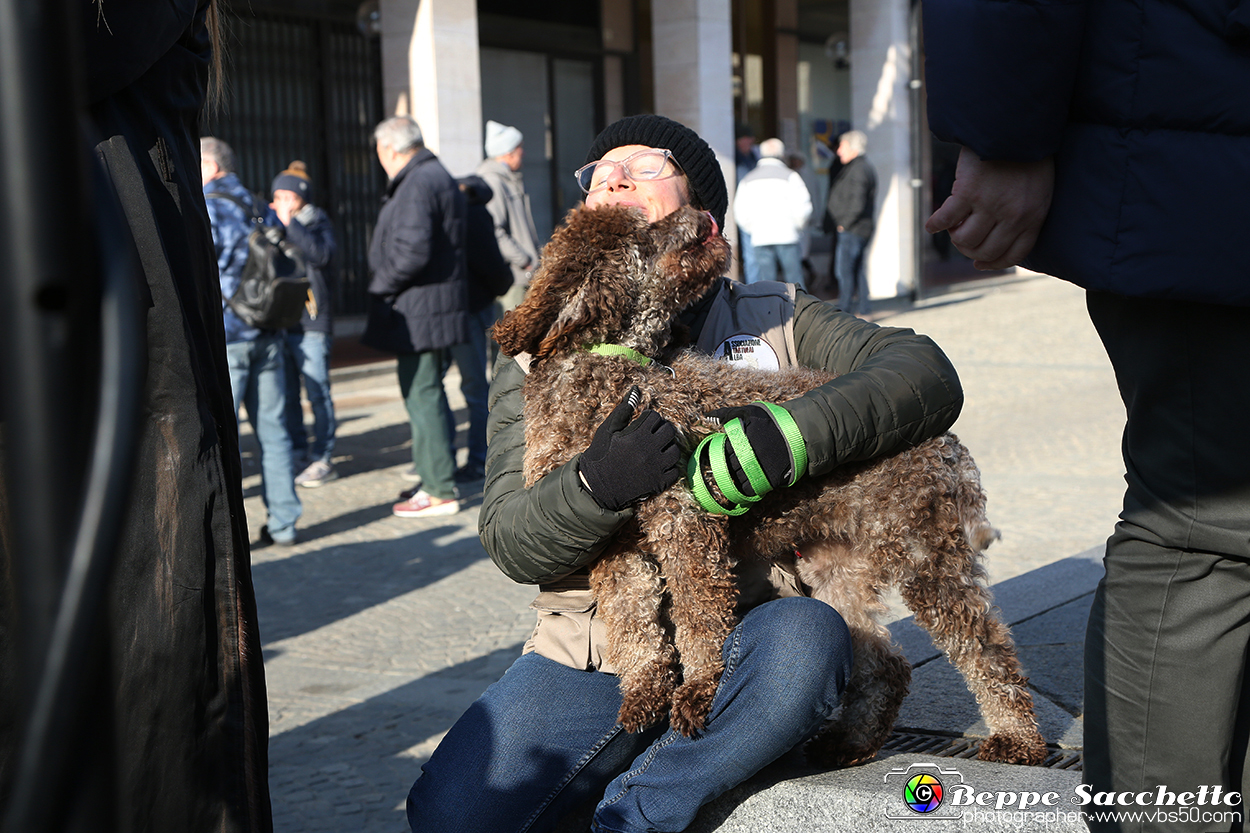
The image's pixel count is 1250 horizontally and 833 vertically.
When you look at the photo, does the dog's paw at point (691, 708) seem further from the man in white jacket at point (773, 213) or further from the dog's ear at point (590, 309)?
the man in white jacket at point (773, 213)

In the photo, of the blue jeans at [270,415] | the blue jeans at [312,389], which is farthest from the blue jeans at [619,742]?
the blue jeans at [312,389]

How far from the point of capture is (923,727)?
119 inches

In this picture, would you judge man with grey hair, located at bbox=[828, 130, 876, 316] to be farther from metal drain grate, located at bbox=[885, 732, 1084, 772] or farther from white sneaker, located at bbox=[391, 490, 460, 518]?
metal drain grate, located at bbox=[885, 732, 1084, 772]

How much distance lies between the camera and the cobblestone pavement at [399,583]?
3.76 meters

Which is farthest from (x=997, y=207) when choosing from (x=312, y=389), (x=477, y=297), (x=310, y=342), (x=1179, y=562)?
(x=310, y=342)

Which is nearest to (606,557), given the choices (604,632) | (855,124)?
(604,632)

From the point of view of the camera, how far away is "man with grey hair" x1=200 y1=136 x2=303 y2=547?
6586 millimetres

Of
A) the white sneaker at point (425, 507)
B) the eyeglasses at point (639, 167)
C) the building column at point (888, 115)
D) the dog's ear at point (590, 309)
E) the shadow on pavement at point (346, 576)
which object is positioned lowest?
the shadow on pavement at point (346, 576)

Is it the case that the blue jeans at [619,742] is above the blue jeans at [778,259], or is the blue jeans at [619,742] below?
below

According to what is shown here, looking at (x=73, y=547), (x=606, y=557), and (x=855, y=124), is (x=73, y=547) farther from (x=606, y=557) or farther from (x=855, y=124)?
(x=855, y=124)

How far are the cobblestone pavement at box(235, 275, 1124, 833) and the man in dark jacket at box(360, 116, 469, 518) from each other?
377 millimetres

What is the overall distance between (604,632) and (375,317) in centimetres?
506

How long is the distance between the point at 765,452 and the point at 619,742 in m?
0.72

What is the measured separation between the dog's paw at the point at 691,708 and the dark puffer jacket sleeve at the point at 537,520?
1.16 feet
